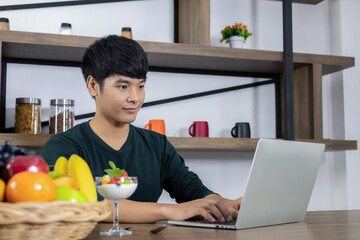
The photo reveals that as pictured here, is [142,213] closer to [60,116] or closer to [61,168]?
[61,168]

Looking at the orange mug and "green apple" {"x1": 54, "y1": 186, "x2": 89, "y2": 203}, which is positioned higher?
the orange mug

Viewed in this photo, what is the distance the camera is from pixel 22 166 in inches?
27.8

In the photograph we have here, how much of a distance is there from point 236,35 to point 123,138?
1098mm

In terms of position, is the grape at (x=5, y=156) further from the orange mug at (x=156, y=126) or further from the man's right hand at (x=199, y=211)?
the orange mug at (x=156, y=126)

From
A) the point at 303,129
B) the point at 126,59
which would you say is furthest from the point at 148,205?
the point at 303,129

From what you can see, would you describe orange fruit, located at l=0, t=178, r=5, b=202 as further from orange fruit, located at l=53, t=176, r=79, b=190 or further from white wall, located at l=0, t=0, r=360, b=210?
white wall, located at l=0, t=0, r=360, b=210

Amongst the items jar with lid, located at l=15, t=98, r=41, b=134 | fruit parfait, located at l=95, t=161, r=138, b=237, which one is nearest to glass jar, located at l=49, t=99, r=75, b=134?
jar with lid, located at l=15, t=98, r=41, b=134

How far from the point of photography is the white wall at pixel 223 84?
241cm

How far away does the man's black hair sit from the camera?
4.92 feet

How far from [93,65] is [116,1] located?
1.09 metres

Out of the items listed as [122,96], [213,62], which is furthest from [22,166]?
[213,62]

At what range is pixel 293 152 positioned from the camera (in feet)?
3.69

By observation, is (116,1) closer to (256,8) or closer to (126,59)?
(256,8)

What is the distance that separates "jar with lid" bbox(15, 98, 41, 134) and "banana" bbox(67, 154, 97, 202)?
1.40 meters
